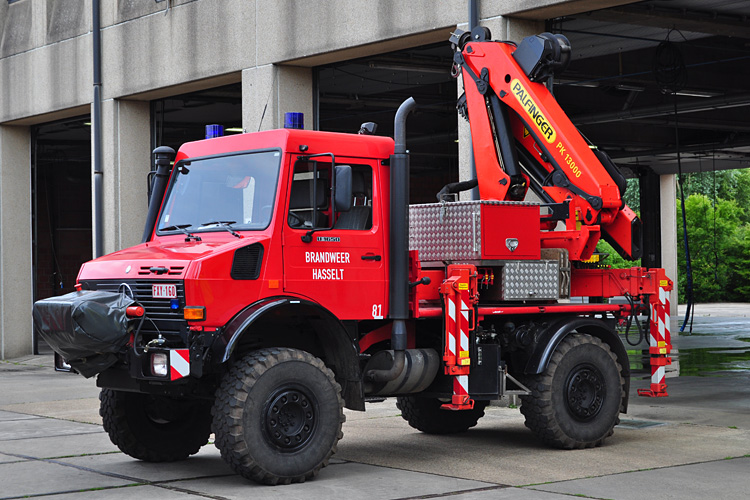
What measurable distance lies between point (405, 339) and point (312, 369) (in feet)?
3.62

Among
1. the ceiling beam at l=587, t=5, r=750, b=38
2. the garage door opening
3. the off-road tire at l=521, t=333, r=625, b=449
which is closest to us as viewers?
the off-road tire at l=521, t=333, r=625, b=449

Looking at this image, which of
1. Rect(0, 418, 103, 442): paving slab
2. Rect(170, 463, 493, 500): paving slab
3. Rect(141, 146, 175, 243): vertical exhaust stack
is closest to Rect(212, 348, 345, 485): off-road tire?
Rect(170, 463, 493, 500): paving slab

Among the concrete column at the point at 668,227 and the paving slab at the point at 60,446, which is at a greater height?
the concrete column at the point at 668,227

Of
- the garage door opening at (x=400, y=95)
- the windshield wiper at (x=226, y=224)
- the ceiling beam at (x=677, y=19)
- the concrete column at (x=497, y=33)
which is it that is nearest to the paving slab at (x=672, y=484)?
the windshield wiper at (x=226, y=224)

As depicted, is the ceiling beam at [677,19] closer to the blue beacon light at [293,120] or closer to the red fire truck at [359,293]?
the red fire truck at [359,293]

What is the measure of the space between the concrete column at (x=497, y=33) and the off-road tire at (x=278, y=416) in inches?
210

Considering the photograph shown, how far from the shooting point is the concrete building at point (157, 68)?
1470 centimetres

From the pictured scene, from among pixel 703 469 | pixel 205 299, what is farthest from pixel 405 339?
pixel 703 469

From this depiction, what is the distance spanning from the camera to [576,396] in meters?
10.2

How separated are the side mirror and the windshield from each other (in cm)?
54

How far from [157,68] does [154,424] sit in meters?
10.2

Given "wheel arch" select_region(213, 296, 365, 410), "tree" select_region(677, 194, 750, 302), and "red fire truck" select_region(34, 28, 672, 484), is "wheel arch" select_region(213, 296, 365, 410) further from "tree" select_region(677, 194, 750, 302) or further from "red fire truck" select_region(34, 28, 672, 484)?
"tree" select_region(677, 194, 750, 302)

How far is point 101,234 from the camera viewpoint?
1962 centimetres

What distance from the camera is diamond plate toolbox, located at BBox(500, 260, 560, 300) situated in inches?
394
